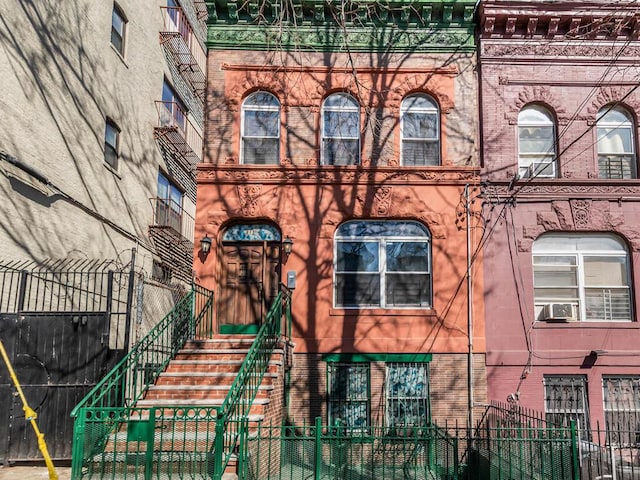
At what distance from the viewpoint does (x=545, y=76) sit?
1378 cm

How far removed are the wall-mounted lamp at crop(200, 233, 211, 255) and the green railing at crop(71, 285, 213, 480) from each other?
84 cm

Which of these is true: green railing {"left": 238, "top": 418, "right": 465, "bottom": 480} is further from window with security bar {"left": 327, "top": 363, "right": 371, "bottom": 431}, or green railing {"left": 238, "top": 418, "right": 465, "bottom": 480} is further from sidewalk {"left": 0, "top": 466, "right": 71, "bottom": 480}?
sidewalk {"left": 0, "top": 466, "right": 71, "bottom": 480}

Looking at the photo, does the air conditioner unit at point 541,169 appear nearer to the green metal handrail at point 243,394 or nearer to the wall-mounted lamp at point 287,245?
the wall-mounted lamp at point 287,245

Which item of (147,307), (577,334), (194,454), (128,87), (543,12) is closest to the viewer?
(194,454)

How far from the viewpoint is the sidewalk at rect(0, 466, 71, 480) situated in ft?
28.7

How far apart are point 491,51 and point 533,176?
3140mm

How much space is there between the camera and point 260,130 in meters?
13.9

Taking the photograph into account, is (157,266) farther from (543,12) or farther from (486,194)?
(543,12)

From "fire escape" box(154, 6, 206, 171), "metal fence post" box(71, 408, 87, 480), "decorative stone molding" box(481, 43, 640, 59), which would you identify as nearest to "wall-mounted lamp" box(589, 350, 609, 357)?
"decorative stone molding" box(481, 43, 640, 59)

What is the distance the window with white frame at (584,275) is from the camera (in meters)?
13.0

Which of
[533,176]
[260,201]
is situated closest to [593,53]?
[533,176]

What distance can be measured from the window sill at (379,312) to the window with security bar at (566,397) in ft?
9.35

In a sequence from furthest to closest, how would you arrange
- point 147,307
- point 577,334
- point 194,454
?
point 147,307, point 577,334, point 194,454

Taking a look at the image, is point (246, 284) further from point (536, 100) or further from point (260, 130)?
point (536, 100)
